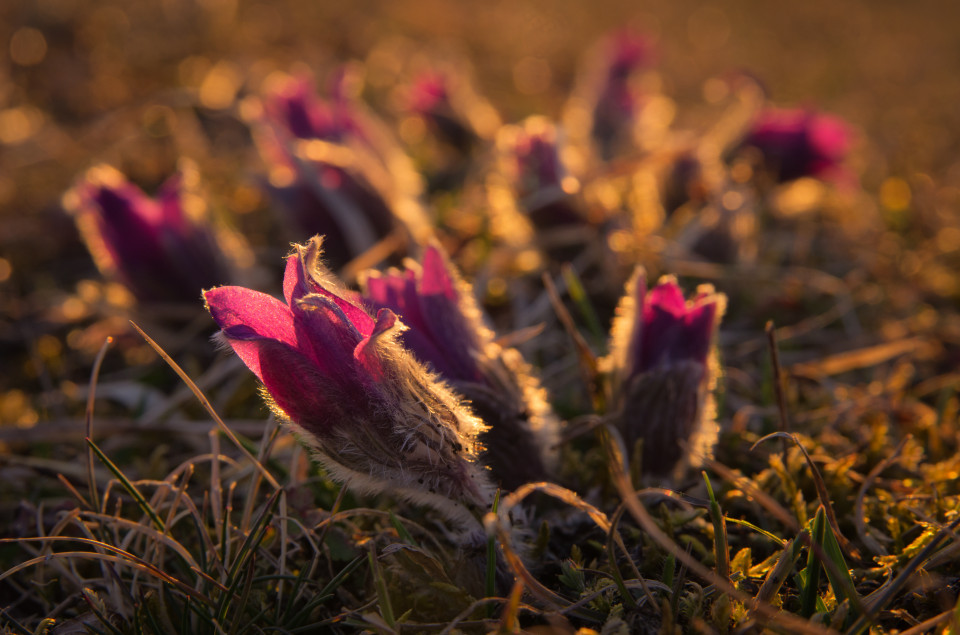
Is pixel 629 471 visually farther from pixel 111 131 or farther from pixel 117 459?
pixel 111 131

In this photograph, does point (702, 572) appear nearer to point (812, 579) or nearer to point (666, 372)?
point (812, 579)

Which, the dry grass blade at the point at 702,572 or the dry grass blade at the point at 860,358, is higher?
the dry grass blade at the point at 702,572

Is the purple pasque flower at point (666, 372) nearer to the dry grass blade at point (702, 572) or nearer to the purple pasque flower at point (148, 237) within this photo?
the dry grass blade at point (702, 572)

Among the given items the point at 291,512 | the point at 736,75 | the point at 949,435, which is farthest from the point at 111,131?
the point at 949,435

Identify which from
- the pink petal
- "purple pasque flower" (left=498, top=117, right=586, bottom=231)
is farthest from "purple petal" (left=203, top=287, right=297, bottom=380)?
"purple pasque flower" (left=498, top=117, right=586, bottom=231)

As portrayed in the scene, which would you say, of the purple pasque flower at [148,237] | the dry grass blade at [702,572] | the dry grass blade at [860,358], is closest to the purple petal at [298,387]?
the dry grass blade at [702,572]

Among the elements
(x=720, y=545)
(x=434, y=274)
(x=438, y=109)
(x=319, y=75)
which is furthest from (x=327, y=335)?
(x=319, y=75)
